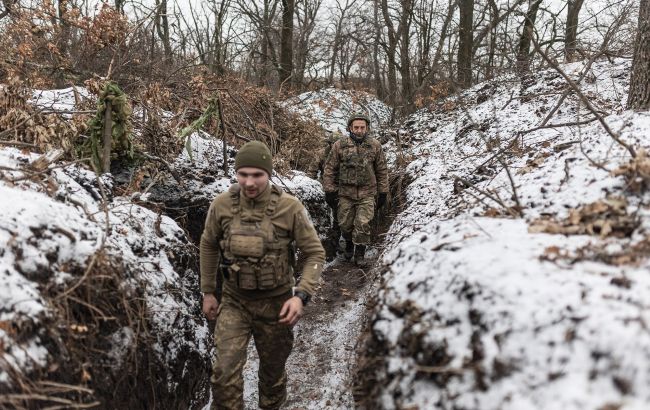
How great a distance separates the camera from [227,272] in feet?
10.6

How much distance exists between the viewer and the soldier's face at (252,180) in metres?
3.03

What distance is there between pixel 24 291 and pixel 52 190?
1.26m

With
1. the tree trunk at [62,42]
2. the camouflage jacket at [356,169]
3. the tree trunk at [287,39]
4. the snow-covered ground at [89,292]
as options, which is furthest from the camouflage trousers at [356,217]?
the tree trunk at [287,39]

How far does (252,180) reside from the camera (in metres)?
3.03

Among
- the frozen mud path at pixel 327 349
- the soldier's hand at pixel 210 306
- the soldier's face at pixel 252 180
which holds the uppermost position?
the soldier's face at pixel 252 180

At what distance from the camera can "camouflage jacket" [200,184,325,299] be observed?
3.14 meters

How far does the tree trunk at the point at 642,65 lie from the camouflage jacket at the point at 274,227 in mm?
3841

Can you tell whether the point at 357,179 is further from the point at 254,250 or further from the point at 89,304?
the point at 89,304

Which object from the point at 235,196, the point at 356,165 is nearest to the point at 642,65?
the point at 356,165

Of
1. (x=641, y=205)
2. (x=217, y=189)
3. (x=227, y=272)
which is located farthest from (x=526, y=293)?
(x=217, y=189)

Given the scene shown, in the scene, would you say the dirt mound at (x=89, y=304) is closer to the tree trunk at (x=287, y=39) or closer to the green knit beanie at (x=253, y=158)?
the green knit beanie at (x=253, y=158)

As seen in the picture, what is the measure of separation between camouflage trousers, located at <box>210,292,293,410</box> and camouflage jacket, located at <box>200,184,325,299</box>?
0.12 metres

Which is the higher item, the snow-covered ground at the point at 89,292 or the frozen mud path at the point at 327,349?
the snow-covered ground at the point at 89,292

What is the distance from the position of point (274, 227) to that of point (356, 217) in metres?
3.76
